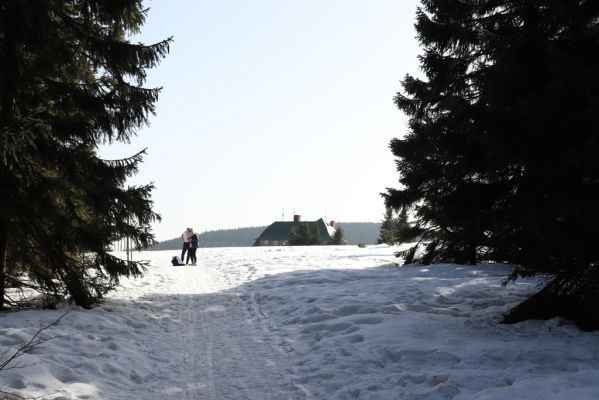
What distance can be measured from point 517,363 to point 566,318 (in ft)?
7.26

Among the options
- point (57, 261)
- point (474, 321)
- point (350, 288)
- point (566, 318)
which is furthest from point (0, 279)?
point (566, 318)

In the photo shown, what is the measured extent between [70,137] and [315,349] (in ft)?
20.2

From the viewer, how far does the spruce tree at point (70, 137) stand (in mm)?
7973

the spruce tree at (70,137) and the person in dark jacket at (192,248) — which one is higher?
the spruce tree at (70,137)

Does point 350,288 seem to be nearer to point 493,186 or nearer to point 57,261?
point 493,186

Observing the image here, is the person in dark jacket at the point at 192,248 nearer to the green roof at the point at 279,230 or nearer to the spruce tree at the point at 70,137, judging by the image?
the spruce tree at the point at 70,137

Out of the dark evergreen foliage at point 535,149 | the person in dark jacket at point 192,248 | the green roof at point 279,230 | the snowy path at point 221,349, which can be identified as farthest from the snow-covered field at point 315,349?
the green roof at point 279,230

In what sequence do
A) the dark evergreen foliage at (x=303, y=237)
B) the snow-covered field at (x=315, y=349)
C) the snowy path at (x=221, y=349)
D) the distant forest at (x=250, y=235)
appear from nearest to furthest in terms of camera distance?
the snow-covered field at (x=315, y=349), the snowy path at (x=221, y=349), the dark evergreen foliage at (x=303, y=237), the distant forest at (x=250, y=235)

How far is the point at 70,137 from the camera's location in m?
8.64

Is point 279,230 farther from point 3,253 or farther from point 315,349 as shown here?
point 315,349

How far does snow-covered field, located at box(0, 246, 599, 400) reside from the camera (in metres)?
5.20

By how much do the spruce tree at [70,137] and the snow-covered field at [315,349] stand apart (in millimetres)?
1197

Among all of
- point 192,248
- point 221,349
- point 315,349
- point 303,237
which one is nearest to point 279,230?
point 303,237

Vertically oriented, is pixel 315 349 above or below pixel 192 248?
below
